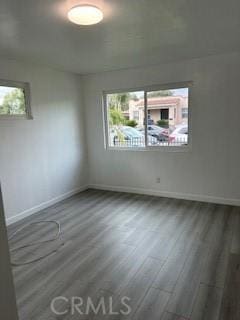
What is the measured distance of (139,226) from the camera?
11.0 ft

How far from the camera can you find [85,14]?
80.8 inches

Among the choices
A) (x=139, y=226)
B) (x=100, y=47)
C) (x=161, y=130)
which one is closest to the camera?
Answer: (x=100, y=47)

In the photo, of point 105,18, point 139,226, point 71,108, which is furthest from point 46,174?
point 105,18

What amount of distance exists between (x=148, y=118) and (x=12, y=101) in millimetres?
2415

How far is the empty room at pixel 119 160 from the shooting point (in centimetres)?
204

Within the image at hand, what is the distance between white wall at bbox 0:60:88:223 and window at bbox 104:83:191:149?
0.73m

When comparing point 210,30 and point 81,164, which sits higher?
point 210,30

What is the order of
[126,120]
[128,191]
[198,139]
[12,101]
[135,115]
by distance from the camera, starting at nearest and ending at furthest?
[12,101], [198,139], [135,115], [126,120], [128,191]

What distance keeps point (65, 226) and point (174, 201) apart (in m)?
2.00

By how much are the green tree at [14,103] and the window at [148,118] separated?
1.75m

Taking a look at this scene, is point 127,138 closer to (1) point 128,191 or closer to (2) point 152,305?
(1) point 128,191

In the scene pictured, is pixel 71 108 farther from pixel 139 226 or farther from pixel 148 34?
pixel 139 226

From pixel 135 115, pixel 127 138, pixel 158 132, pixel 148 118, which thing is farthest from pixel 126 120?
pixel 158 132
